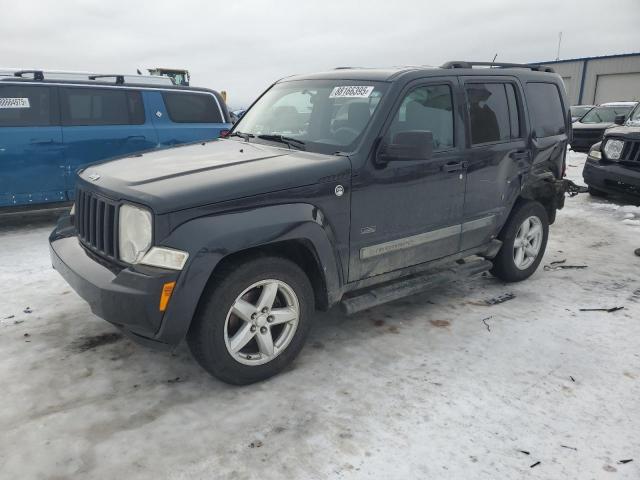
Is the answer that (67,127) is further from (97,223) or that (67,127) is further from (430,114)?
(430,114)

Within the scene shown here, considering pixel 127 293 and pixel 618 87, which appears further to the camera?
pixel 618 87

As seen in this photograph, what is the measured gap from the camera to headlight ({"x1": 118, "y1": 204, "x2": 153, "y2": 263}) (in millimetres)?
2670

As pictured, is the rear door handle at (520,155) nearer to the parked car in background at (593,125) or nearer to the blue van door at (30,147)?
the blue van door at (30,147)

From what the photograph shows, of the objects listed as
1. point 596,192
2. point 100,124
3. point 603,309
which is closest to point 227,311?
point 603,309

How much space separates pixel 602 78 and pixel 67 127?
3790 centimetres

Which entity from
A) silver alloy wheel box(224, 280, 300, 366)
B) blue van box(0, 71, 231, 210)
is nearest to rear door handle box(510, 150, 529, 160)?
silver alloy wheel box(224, 280, 300, 366)

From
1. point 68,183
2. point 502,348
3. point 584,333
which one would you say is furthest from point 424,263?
point 68,183

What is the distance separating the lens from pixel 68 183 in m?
6.67

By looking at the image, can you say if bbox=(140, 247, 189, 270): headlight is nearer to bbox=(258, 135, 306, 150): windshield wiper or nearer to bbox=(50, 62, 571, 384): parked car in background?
bbox=(50, 62, 571, 384): parked car in background

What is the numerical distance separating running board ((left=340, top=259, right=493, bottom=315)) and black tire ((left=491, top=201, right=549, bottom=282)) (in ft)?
0.93

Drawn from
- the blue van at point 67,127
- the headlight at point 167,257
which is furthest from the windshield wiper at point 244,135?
the blue van at point 67,127

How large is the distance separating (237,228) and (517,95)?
312cm

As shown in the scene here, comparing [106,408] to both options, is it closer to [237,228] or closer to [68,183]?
[237,228]

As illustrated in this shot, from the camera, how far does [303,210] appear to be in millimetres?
3018
